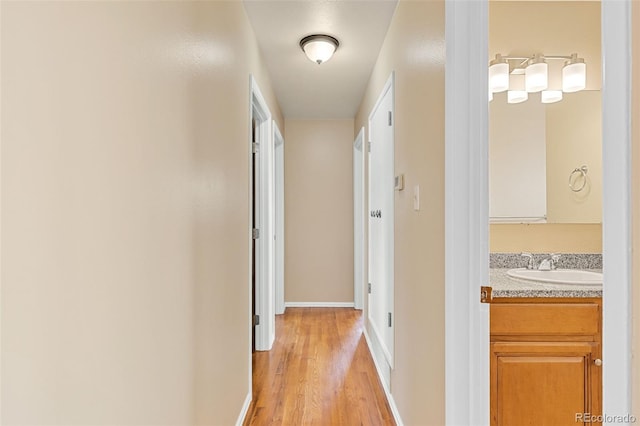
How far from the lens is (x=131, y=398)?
935 mm

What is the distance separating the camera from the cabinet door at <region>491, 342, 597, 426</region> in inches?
57.6

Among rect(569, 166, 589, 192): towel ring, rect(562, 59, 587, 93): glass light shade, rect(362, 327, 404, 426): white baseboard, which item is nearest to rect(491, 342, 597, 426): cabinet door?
rect(362, 327, 404, 426): white baseboard

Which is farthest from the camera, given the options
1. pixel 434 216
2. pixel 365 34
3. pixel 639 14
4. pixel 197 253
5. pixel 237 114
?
pixel 365 34

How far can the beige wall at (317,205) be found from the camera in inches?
194

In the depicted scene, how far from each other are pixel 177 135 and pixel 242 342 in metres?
1.40

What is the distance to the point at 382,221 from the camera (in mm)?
2863

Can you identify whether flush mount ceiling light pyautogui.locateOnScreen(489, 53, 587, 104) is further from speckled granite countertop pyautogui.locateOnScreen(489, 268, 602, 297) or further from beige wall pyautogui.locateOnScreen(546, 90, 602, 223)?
speckled granite countertop pyautogui.locateOnScreen(489, 268, 602, 297)

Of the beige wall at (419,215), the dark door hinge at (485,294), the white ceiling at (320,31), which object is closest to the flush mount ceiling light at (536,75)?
the beige wall at (419,215)

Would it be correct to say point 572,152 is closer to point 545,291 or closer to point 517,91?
point 517,91

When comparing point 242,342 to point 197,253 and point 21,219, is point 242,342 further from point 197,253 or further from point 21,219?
point 21,219

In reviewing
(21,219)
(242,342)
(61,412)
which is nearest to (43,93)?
(21,219)

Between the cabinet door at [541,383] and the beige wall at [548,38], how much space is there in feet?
2.48

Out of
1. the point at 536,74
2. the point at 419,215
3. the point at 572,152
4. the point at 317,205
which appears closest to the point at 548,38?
the point at 536,74

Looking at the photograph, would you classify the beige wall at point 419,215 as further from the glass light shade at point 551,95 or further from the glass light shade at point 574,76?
the glass light shade at point 574,76
